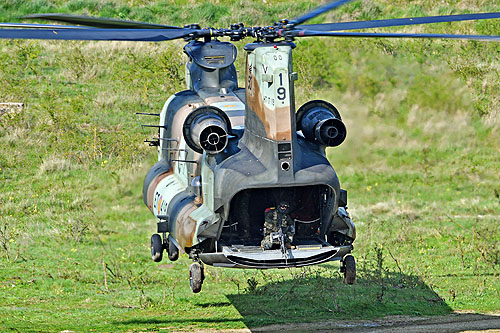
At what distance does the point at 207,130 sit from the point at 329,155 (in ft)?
31.2

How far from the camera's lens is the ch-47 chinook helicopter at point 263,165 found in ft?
42.2

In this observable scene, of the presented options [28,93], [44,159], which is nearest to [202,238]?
[44,159]

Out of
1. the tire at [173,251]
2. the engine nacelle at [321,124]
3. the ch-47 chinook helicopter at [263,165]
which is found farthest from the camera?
the tire at [173,251]

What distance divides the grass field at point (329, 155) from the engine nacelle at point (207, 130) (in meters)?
5.33

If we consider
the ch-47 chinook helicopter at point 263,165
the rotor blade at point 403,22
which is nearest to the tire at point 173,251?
the ch-47 chinook helicopter at point 263,165

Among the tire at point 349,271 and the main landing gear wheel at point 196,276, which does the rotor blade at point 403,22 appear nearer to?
the tire at point 349,271

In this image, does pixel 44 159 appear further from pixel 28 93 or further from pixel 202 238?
pixel 202 238

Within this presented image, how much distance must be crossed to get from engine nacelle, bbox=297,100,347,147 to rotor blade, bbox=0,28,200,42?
2.59 metres

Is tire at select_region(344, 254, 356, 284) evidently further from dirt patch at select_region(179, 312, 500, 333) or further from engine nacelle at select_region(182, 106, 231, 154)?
dirt patch at select_region(179, 312, 500, 333)

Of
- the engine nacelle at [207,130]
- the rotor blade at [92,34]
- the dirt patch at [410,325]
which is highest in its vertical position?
the rotor blade at [92,34]

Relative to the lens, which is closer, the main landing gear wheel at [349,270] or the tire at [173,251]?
the main landing gear wheel at [349,270]

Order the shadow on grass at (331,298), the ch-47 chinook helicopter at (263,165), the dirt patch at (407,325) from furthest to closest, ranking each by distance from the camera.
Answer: the shadow on grass at (331,298) → the dirt patch at (407,325) → the ch-47 chinook helicopter at (263,165)

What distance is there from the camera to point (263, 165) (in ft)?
42.5

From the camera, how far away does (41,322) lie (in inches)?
680
